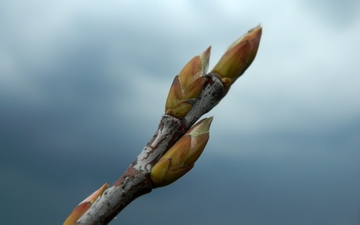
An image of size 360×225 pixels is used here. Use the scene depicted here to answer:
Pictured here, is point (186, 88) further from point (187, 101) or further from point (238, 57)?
point (238, 57)

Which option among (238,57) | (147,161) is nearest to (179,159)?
(147,161)

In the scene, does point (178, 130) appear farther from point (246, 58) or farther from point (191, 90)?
point (246, 58)

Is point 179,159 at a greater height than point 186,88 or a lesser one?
lesser

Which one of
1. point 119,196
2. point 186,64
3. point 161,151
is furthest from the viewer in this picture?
point 186,64

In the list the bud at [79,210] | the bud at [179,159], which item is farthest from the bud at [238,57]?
the bud at [79,210]

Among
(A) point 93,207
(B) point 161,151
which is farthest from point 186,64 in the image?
(A) point 93,207
